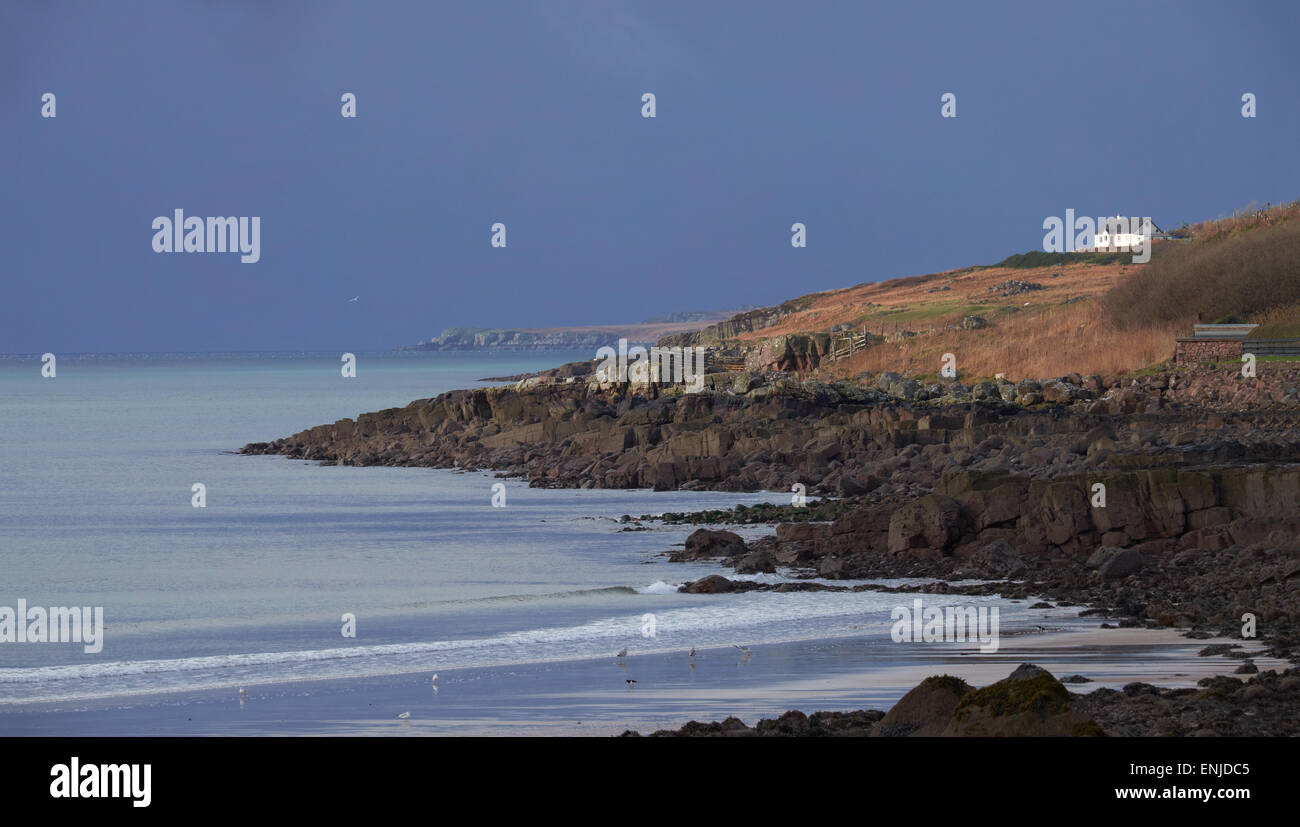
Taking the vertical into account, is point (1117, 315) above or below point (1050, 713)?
above

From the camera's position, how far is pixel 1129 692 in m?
11.3

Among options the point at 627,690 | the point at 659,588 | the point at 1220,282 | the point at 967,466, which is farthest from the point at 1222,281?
the point at 627,690

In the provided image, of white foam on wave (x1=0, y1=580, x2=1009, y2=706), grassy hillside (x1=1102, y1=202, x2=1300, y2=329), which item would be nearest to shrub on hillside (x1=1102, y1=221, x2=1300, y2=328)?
grassy hillside (x1=1102, y1=202, x2=1300, y2=329)

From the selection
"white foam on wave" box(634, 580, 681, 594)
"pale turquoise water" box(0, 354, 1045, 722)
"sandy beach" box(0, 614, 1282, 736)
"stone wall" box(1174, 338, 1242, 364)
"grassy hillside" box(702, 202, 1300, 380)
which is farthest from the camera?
"grassy hillside" box(702, 202, 1300, 380)

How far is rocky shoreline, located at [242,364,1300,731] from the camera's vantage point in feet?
60.1

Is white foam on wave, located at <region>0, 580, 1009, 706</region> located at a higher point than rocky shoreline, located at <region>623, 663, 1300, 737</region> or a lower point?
lower

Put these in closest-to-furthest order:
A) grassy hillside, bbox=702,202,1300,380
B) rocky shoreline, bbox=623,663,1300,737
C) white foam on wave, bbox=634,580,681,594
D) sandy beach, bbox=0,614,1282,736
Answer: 1. rocky shoreline, bbox=623,663,1300,737
2. sandy beach, bbox=0,614,1282,736
3. white foam on wave, bbox=634,580,681,594
4. grassy hillside, bbox=702,202,1300,380

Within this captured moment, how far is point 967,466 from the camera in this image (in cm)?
2981

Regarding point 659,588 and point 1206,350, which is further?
point 1206,350

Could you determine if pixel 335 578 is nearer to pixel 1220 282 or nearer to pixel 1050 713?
pixel 1050 713

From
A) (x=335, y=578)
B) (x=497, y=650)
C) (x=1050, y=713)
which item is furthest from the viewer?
(x=335, y=578)

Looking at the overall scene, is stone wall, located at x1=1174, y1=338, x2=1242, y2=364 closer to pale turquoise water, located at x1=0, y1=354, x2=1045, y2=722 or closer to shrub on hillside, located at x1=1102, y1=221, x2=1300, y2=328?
shrub on hillside, located at x1=1102, y1=221, x2=1300, y2=328
